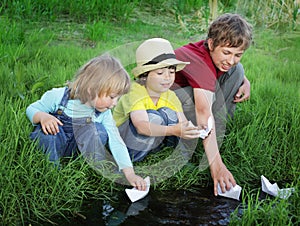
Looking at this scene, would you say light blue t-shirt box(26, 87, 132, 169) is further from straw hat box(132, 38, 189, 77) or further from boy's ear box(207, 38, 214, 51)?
boy's ear box(207, 38, 214, 51)

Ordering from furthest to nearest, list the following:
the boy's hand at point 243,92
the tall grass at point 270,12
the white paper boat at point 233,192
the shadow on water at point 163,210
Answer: the tall grass at point 270,12 < the boy's hand at point 243,92 < the white paper boat at point 233,192 < the shadow on water at point 163,210

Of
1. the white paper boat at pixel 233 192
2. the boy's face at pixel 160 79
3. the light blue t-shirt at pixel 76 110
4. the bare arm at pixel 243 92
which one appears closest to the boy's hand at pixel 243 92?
the bare arm at pixel 243 92

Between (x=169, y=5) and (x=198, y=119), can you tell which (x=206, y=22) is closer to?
(x=169, y=5)

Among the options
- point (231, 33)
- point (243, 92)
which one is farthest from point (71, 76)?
point (231, 33)

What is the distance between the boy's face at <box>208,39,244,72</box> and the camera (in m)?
3.15

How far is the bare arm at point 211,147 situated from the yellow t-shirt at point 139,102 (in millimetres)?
175

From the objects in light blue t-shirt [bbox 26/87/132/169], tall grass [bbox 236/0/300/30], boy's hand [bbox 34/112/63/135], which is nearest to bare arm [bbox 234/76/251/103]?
light blue t-shirt [bbox 26/87/132/169]

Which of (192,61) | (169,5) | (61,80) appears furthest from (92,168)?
(169,5)

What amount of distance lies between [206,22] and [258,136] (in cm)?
282

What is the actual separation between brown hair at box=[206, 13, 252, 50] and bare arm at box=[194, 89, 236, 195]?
0.32m

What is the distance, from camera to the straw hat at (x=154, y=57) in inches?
119

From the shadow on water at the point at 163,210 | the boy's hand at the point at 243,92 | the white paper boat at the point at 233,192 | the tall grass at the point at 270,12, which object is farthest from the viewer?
the tall grass at the point at 270,12

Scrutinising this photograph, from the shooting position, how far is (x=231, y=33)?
311 cm

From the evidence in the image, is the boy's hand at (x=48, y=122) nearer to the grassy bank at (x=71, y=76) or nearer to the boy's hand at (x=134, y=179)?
the grassy bank at (x=71, y=76)
